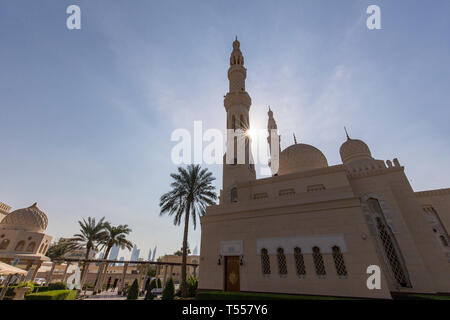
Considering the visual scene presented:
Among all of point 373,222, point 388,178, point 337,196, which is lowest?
point 373,222

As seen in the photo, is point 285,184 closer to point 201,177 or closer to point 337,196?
point 337,196

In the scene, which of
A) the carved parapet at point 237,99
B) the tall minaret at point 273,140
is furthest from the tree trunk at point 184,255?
the tall minaret at point 273,140

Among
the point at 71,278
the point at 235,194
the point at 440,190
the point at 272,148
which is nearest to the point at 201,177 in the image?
the point at 235,194

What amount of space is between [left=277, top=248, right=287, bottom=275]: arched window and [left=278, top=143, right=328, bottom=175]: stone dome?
7988mm

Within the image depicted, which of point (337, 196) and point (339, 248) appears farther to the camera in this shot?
point (337, 196)

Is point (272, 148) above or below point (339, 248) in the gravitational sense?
above

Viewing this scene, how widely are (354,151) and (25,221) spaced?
128 feet

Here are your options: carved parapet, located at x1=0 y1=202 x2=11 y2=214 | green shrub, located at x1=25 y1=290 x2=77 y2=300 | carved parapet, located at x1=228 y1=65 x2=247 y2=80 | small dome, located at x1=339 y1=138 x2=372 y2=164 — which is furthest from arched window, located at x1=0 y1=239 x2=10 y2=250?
small dome, located at x1=339 y1=138 x2=372 y2=164

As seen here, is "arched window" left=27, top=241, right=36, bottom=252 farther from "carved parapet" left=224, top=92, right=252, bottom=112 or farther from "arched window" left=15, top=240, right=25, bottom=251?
"carved parapet" left=224, top=92, right=252, bottom=112

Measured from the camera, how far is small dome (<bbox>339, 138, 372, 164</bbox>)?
760 inches

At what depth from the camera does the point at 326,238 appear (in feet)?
39.1

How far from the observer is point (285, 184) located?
54.5ft
